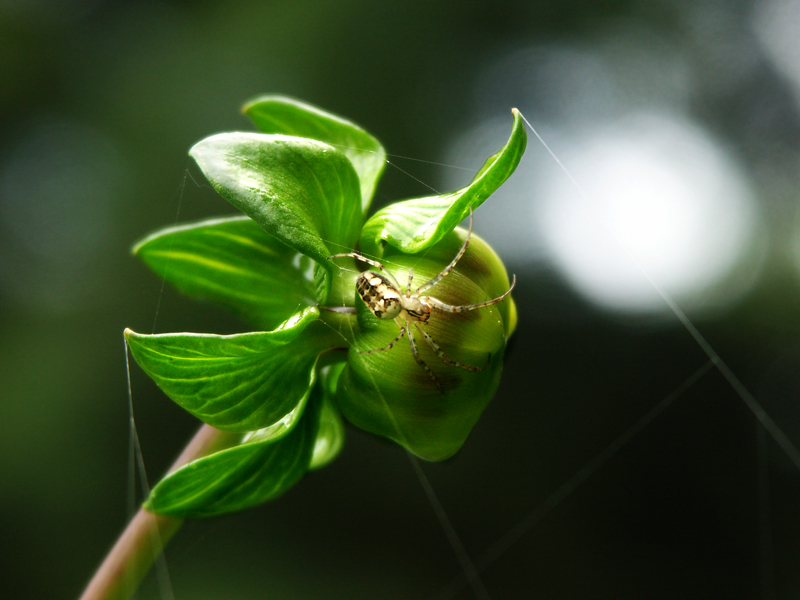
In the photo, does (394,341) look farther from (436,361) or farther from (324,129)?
(324,129)

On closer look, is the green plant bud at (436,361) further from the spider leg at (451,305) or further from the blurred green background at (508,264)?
the blurred green background at (508,264)

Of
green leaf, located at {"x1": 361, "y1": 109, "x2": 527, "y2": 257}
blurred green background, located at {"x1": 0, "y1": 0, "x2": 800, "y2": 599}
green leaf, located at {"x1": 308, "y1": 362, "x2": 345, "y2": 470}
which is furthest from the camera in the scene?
blurred green background, located at {"x1": 0, "y1": 0, "x2": 800, "y2": 599}

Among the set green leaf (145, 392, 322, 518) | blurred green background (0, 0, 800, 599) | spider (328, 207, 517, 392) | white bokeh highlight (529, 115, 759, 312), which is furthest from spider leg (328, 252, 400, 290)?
white bokeh highlight (529, 115, 759, 312)

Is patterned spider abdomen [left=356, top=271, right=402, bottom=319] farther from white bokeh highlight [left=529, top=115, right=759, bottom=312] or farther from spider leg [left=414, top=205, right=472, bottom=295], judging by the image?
white bokeh highlight [left=529, top=115, right=759, bottom=312]

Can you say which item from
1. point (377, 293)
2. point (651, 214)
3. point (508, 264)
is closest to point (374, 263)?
point (377, 293)

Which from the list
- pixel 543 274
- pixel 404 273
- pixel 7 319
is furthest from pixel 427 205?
pixel 7 319
